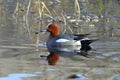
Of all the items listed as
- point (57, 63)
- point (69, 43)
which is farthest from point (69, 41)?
point (57, 63)

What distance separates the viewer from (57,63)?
11.2 meters

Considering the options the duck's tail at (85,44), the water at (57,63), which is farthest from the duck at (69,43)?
the water at (57,63)

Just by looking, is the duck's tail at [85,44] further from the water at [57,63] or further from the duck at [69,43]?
the water at [57,63]

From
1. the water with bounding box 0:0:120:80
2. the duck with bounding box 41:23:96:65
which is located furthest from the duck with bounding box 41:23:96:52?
the water with bounding box 0:0:120:80

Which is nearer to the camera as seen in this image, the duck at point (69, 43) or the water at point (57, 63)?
the water at point (57, 63)

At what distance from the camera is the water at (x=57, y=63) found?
971cm

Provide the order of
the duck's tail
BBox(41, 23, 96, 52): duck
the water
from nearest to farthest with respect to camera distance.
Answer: the water < the duck's tail < BBox(41, 23, 96, 52): duck

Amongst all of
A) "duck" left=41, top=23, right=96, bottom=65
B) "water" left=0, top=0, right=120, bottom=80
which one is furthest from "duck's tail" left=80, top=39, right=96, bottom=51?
"water" left=0, top=0, right=120, bottom=80

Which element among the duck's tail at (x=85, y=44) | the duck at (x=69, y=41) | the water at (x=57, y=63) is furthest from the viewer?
the duck at (x=69, y=41)

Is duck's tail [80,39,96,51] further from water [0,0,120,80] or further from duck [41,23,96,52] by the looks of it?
water [0,0,120,80]

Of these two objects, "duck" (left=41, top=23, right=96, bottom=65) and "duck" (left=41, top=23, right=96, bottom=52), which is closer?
"duck" (left=41, top=23, right=96, bottom=65)

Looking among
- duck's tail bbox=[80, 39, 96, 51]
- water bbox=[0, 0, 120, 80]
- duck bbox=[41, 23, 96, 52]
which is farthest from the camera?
duck bbox=[41, 23, 96, 52]

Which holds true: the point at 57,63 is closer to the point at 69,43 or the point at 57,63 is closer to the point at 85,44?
the point at 85,44

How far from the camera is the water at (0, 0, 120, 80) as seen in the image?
31.9ft
